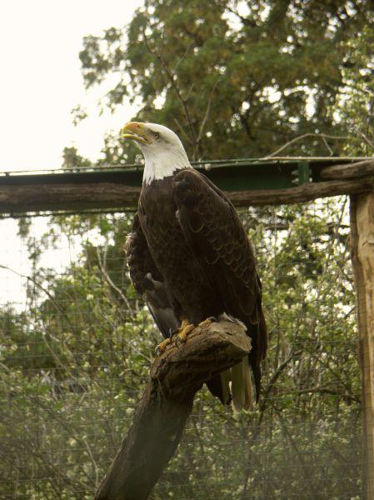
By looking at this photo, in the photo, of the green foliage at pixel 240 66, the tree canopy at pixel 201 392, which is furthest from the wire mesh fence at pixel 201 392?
the green foliage at pixel 240 66

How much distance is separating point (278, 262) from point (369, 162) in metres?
0.75

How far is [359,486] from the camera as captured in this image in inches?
158

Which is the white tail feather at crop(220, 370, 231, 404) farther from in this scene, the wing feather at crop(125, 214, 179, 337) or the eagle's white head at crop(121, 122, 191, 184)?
the eagle's white head at crop(121, 122, 191, 184)

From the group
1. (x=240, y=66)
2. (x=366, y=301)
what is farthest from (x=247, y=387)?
(x=240, y=66)

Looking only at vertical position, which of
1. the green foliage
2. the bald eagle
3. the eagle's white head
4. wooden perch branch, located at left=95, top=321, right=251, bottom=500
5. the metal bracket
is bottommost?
wooden perch branch, located at left=95, top=321, right=251, bottom=500

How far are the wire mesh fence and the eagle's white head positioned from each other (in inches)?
35.2

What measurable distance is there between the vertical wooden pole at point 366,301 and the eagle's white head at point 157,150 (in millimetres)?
980

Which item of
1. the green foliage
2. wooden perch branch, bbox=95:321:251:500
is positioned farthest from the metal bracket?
the green foliage

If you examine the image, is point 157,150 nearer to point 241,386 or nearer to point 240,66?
point 241,386

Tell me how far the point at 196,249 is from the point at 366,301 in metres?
1.04

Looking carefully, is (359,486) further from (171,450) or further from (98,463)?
(171,450)

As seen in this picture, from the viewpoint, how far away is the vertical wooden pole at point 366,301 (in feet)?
12.8

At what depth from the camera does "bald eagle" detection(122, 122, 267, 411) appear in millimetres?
3314

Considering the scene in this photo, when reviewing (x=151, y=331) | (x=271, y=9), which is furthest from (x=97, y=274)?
(x=271, y=9)
